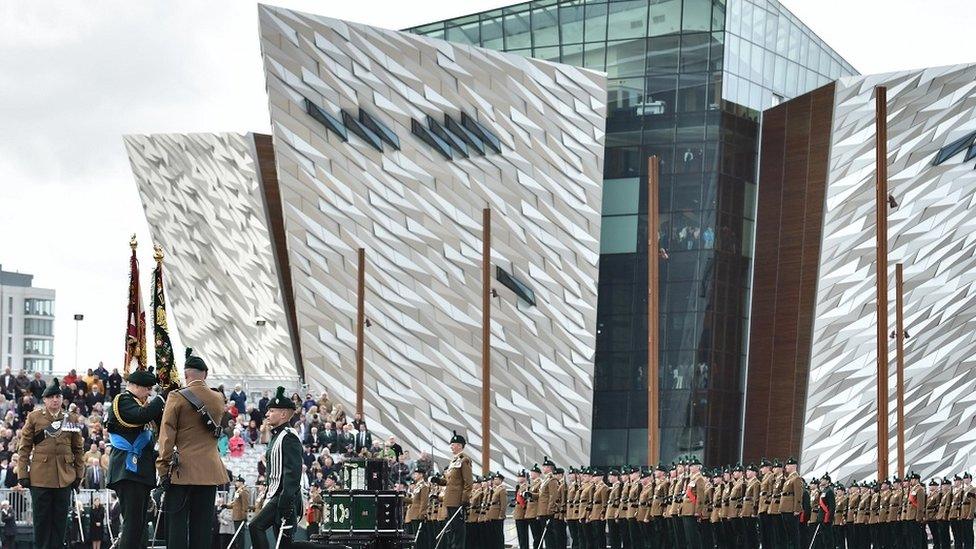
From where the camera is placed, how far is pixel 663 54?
59.8 metres

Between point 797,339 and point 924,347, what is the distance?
5221 mm

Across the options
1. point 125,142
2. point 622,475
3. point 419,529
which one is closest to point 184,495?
point 419,529

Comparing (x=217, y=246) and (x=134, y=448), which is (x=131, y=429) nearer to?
(x=134, y=448)

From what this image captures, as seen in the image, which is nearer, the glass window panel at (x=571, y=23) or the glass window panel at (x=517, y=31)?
the glass window panel at (x=571, y=23)

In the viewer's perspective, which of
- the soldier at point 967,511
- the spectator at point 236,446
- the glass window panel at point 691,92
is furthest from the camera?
the glass window panel at point 691,92

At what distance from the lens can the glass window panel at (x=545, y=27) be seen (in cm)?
6178

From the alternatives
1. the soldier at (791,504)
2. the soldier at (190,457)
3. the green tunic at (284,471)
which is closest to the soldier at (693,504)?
the soldier at (791,504)

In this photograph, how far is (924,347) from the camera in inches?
2126

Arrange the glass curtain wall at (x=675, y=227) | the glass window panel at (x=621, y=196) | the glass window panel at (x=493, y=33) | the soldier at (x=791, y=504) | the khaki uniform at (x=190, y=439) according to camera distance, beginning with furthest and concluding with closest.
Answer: the glass window panel at (x=493, y=33)
the glass window panel at (x=621, y=196)
the glass curtain wall at (x=675, y=227)
the soldier at (x=791, y=504)
the khaki uniform at (x=190, y=439)

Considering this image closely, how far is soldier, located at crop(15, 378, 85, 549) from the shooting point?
1855cm

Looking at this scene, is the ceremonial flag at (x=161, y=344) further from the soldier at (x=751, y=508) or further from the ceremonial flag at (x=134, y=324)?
the soldier at (x=751, y=508)

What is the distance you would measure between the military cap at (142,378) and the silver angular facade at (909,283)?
41183 mm

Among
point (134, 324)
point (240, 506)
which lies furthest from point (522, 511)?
point (134, 324)

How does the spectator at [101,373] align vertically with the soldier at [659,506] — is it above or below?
above
